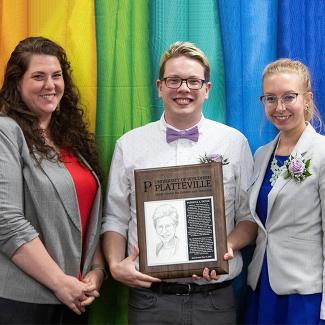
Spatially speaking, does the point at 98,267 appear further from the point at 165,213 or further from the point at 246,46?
the point at 246,46

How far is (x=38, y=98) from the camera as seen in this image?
2.51 m

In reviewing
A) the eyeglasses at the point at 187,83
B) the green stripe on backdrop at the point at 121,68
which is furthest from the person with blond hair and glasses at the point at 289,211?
the green stripe on backdrop at the point at 121,68

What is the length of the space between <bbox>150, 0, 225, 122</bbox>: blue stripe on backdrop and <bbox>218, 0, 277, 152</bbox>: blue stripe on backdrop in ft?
0.13

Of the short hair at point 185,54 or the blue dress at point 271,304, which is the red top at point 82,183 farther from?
the blue dress at point 271,304

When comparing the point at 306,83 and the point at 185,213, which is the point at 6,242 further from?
the point at 306,83

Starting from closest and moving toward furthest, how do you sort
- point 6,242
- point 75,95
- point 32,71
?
point 6,242
point 32,71
point 75,95

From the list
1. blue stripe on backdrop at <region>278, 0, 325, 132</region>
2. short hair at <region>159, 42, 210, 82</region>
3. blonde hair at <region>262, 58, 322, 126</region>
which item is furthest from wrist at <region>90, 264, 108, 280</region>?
blue stripe on backdrop at <region>278, 0, 325, 132</region>

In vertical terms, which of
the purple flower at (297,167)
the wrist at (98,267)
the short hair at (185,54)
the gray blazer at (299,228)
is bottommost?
the wrist at (98,267)

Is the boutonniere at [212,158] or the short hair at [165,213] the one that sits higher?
the boutonniere at [212,158]

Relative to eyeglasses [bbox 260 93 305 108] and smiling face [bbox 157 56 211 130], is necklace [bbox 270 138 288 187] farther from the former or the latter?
smiling face [bbox 157 56 211 130]

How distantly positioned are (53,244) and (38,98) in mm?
647

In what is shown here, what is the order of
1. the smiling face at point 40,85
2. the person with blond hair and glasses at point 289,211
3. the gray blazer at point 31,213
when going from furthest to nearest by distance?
1. the smiling face at point 40,85
2. the person with blond hair and glasses at point 289,211
3. the gray blazer at point 31,213

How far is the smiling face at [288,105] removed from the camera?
8.07 ft

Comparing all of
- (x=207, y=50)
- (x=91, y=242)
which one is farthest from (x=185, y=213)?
(x=207, y=50)
